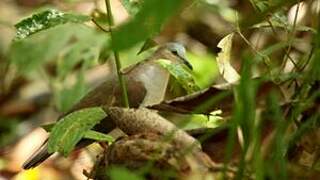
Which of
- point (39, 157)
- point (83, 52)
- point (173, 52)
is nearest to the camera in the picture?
point (39, 157)

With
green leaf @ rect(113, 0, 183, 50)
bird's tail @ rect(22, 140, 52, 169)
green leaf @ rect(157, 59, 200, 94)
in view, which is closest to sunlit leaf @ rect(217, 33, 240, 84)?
green leaf @ rect(157, 59, 200, 94)

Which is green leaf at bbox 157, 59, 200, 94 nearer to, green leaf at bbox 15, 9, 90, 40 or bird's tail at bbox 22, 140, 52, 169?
green leaf at bbox 15, 9, 90, 40

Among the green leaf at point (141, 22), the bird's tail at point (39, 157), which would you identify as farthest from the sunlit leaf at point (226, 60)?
the bird's tail at point (39, 157)

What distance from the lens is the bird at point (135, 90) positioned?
8.54ft

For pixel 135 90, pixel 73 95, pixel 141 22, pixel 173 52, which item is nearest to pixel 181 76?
pixel 141 22

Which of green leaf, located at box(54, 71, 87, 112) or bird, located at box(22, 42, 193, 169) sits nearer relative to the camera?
bird, located at box(22, 42, 193, 169)

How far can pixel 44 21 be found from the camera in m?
1.94

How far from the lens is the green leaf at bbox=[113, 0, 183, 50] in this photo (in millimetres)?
1056

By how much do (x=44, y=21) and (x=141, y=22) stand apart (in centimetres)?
88

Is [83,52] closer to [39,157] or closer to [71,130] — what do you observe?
[39,157]

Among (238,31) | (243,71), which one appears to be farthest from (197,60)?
(243,71)

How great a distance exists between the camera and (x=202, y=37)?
18.5ft

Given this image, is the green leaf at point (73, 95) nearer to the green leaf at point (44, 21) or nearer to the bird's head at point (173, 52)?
the bird's head at point (173, 52)

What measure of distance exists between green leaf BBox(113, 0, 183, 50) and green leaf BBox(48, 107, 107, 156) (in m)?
0.69
